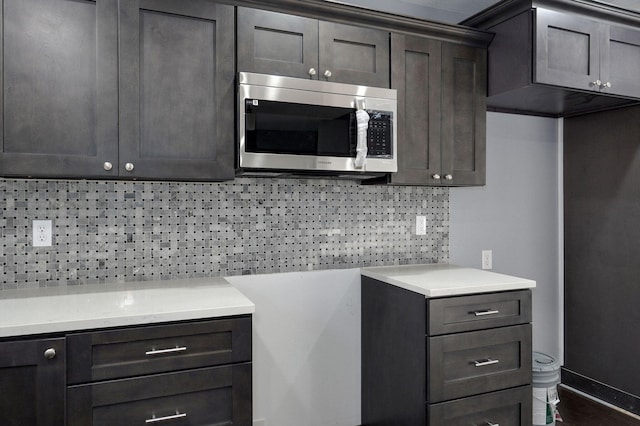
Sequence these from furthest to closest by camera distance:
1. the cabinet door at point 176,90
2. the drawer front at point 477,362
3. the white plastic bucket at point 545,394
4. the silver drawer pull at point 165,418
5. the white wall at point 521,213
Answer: the white wall at point 521,213 → the white plastic bucket at point 545,394 → the drawer front at point 477,362 → the cabinet door at point 176,90 → the silver drawer pull at point 165,418

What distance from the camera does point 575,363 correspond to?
2963mm

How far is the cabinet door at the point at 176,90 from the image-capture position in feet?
5.69

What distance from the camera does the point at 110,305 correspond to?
1.58 metres

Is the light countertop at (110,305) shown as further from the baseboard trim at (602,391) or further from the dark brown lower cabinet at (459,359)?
the baseboard trim at (602,391)

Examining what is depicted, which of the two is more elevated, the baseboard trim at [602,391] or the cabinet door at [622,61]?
the cabinet door at [622,61]

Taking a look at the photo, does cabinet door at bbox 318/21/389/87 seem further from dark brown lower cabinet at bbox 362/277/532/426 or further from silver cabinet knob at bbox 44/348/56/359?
silver cabinet knob at bbox 44/348/56/359

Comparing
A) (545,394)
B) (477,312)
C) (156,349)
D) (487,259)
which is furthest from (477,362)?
(156,349)

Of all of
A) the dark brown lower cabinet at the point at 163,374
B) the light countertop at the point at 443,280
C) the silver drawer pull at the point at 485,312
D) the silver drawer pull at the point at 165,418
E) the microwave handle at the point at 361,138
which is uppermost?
the microwave handle at the point at 361,138

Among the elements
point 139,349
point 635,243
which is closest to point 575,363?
point 635,243

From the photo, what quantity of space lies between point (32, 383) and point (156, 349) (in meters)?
0.37

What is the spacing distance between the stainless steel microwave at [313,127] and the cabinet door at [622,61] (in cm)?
Answer: 117

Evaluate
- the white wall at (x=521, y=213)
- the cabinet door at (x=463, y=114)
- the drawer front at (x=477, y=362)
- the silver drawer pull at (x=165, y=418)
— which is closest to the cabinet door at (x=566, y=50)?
the cabinet door at (x=463, y=114)

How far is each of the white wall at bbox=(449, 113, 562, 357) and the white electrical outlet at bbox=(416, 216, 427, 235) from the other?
199 mm

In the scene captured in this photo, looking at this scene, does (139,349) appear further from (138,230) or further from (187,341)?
(138,230)
